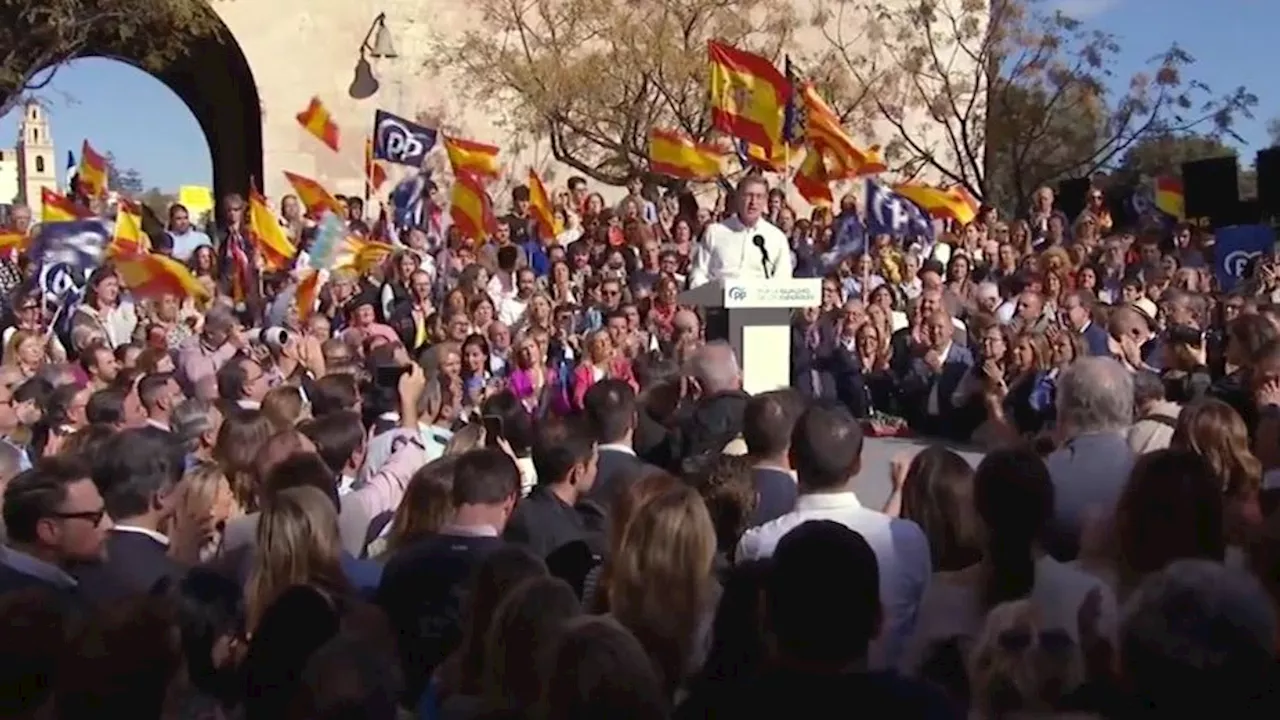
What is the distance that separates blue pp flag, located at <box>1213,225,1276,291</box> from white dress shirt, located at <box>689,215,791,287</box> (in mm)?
6113

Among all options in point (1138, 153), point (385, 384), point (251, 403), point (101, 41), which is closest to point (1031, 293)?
point (385, 384)

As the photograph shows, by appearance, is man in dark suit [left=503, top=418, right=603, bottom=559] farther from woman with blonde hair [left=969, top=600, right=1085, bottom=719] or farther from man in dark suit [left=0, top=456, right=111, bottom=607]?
woman with blonde hair [left=969, top=600, right=1085, bottom=719]

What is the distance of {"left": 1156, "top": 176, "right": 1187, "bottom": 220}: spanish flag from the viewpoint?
64.4 ft

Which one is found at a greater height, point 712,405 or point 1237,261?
point 1237,261

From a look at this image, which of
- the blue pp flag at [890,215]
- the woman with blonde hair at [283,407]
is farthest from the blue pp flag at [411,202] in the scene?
the woman with blonde hair at [283,407]

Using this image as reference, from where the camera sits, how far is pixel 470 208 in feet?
57.7

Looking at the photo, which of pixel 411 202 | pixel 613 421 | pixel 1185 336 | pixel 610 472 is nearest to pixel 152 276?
pixel 411 202

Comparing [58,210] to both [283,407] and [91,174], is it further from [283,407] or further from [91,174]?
[283,407]

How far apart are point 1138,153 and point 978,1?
17.4 feet

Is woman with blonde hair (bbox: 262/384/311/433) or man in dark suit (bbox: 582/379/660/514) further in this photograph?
woman with blonde hair (bbox: 262/384/311/433)

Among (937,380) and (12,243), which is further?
(12,243)

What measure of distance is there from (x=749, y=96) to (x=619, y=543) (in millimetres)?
12215

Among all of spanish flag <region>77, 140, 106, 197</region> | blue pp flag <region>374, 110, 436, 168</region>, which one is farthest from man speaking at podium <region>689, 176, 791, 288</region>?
spanish flag <region>77, 140, 106, 197</region>

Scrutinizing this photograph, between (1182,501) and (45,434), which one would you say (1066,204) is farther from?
(1182,501)
